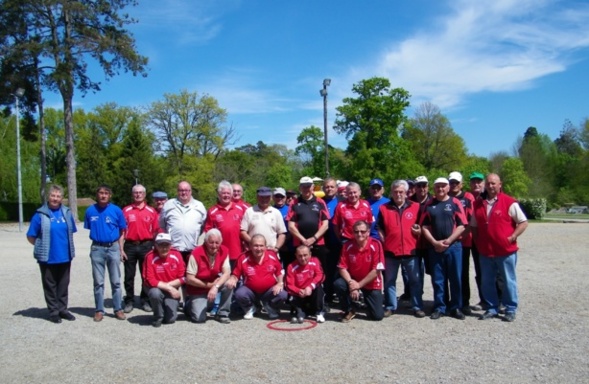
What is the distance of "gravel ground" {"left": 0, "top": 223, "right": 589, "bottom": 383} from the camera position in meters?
4.57

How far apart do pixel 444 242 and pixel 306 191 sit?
6.54ft

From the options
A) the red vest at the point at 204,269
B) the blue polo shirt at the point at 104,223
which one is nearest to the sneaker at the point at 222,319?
the red vest at the point at 204,269

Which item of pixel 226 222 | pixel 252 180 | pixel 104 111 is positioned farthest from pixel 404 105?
pixel 104 111

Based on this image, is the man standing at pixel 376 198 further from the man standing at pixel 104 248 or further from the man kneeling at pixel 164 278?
the man standing at pixel 104 248

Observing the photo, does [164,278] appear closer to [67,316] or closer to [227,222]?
[227,222]

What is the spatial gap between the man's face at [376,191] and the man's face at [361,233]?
101 cm

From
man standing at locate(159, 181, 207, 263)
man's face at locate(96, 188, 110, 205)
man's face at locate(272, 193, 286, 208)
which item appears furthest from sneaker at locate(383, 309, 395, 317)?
man's face at locate(96, 188, 110, 205)

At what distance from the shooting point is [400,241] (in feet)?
22.1

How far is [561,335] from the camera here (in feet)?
18.4

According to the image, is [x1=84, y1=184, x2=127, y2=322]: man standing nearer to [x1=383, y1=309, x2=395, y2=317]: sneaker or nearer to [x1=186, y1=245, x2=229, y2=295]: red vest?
[x1=186, y1=245, x2=229, y2=295]: red vest

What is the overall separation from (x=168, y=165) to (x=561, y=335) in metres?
45.6

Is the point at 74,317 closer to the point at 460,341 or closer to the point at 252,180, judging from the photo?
the point at 460,341

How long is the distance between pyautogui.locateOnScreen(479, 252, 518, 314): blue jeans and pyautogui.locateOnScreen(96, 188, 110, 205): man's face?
5.17m

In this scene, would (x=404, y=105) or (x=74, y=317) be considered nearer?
(x=74, y=317)
